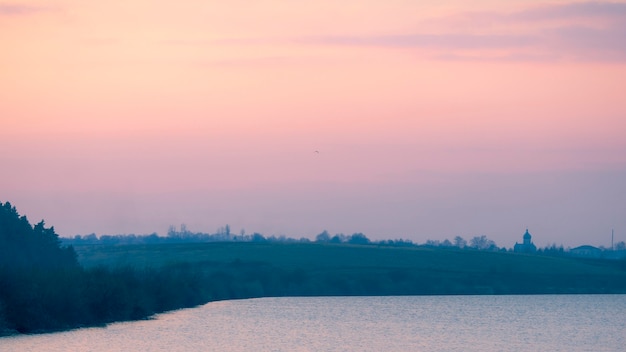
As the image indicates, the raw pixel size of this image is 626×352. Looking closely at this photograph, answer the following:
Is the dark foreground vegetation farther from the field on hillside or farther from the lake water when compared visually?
the lake water

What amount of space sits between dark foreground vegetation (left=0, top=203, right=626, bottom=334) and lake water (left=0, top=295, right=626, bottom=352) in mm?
2988

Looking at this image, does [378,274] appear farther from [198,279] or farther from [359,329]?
[359,329]

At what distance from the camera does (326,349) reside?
7856 centimetres

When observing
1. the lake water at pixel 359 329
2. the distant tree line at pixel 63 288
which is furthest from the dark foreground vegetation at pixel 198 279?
the lake water at pixel 359 329

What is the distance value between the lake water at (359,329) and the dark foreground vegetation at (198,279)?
2.99 metres

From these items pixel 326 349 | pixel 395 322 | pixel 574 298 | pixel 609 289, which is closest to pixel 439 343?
pixel 326 349

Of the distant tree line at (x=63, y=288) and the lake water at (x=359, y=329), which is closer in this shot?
the lake water at (x=359, y=329)

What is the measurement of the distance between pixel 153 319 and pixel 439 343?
3377 cm

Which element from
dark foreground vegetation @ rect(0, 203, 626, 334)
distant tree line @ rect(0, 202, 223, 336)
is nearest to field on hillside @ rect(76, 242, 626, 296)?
dark foreground vegetation @ rect(0, 203, 626, 334)

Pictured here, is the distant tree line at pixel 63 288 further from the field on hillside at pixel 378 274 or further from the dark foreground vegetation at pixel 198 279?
the field on hillside at pixel 378 274

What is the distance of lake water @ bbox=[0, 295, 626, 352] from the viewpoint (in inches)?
3172

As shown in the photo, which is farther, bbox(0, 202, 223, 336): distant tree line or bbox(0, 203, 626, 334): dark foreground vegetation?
bbox(0, 203, 626, 334): dark foreground vegetation

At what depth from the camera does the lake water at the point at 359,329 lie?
264 feet

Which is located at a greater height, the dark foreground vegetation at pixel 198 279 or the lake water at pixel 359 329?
the dark foreground vegetation at pixel 198 279
